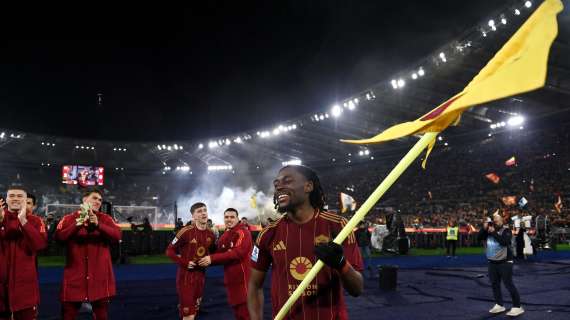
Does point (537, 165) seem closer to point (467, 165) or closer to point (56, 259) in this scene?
point (467, 165)

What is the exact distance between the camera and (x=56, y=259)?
2034cm

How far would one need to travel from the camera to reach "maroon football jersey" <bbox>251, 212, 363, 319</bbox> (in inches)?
114

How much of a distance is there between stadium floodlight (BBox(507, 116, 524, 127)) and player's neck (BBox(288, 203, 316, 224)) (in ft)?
125

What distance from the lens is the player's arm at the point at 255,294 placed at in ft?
10.1

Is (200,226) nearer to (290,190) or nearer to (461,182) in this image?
(290,190)

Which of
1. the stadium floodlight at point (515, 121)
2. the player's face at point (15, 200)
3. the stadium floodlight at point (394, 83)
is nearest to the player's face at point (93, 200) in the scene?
the player's face at point (15, 200)

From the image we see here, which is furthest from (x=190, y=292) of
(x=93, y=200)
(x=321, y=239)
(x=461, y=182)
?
(x=461, y=182)

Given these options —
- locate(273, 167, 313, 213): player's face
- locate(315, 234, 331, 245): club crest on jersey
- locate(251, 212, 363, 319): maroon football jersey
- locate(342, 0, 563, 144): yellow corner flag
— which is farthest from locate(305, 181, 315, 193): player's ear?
locate(342, 0, 563, 144): yellow corner flag

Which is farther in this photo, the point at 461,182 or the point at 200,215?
the point at 461,182

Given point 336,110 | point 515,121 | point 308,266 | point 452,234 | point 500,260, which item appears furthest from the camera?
point 336,110

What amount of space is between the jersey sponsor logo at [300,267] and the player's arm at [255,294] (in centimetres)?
32

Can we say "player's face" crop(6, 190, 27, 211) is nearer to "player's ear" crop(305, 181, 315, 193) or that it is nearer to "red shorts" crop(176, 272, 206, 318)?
"red shorts" crop(176, 272, 206, 318)

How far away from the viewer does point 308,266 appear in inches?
116

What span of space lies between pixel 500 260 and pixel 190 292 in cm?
596
